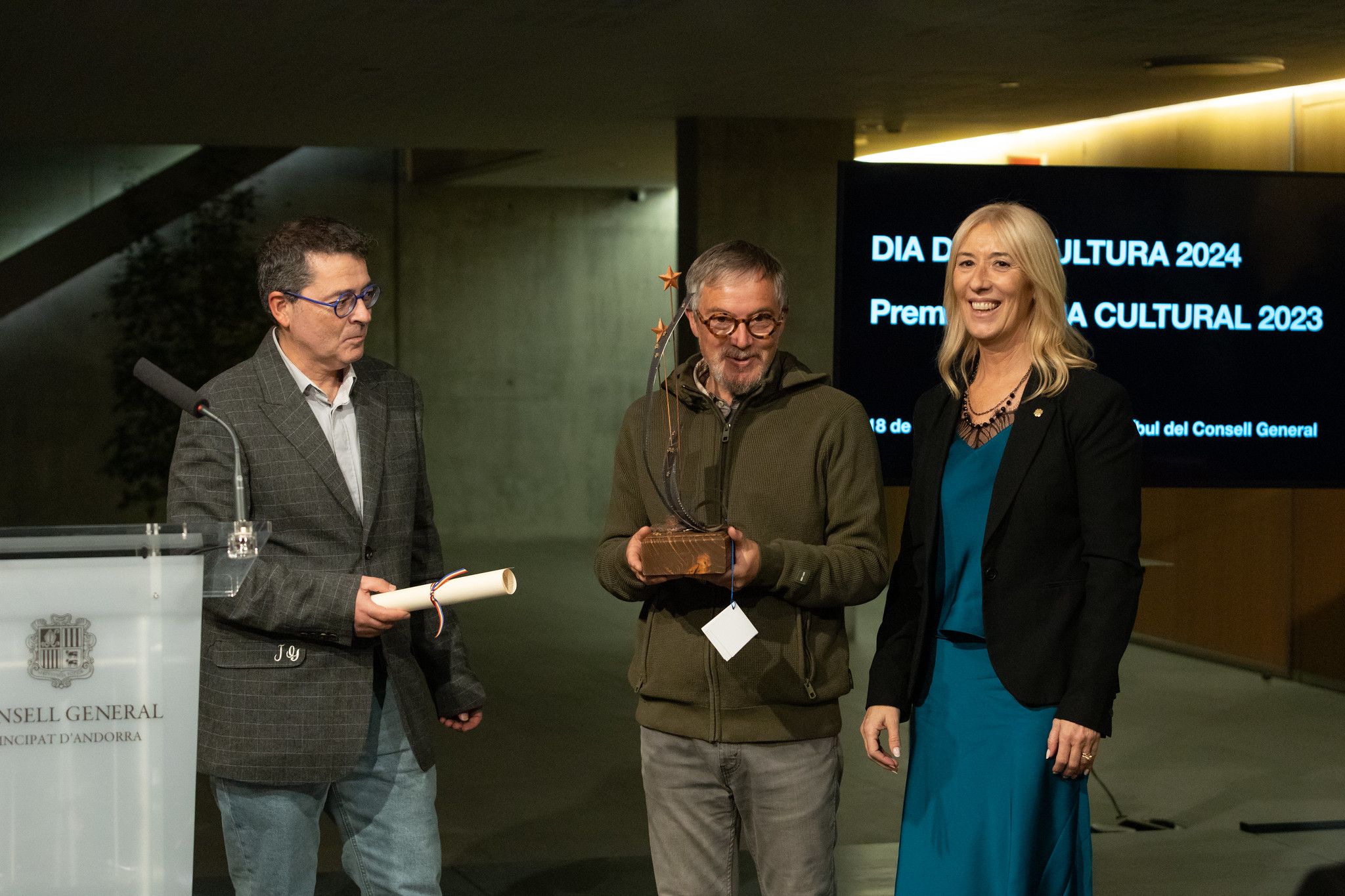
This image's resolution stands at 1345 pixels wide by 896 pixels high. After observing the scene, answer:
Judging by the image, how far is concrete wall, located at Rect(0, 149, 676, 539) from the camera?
12438mm

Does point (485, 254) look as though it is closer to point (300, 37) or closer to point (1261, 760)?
point (300, 37)

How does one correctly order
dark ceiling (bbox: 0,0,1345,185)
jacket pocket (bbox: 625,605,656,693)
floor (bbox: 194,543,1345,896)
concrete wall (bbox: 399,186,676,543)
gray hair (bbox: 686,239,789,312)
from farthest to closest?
concrete wall (bbox: 399,186,676,543)
dark ceiling (bbox: 0,0,1345,185)
floor (bbox: 194,543,1345,896)
jacket pocket (bbox: 625,605,656,693)
gray hair (bbox: 686,239,789,312)

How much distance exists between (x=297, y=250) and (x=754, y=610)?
36.5 inches

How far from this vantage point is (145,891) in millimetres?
2078

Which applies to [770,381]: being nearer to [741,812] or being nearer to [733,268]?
[733,268]

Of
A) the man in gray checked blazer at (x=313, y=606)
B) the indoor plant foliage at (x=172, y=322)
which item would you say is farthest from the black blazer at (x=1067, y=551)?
the indoor plant foliage at (x=172, y=322)

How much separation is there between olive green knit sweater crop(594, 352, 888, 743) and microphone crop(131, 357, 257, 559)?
0.56 m

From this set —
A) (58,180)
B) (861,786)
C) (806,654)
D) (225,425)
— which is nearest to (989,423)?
(806,654)

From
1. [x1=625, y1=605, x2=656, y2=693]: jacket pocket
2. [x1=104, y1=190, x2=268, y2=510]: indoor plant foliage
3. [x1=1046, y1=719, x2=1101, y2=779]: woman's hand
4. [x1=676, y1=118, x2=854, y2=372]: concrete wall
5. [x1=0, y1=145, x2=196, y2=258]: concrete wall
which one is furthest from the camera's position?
[x1=0, y1=145, x2=196, y2=258]: concrete wall

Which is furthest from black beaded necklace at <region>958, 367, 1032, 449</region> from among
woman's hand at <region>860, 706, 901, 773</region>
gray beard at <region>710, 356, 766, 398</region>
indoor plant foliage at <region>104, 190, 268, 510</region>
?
indoor plant foliage at <region>104, 190, 268, 510</region>

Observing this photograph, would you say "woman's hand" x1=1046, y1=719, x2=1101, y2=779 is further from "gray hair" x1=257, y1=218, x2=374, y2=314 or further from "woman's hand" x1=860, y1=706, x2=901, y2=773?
"gray hair" x1=257, y1=218, x2=374, y2=314

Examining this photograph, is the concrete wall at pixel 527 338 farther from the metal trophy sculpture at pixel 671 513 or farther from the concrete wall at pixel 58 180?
the metal trophy sculpture at pixel 671 513

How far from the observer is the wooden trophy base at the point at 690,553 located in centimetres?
216

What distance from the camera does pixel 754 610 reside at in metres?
2.38
